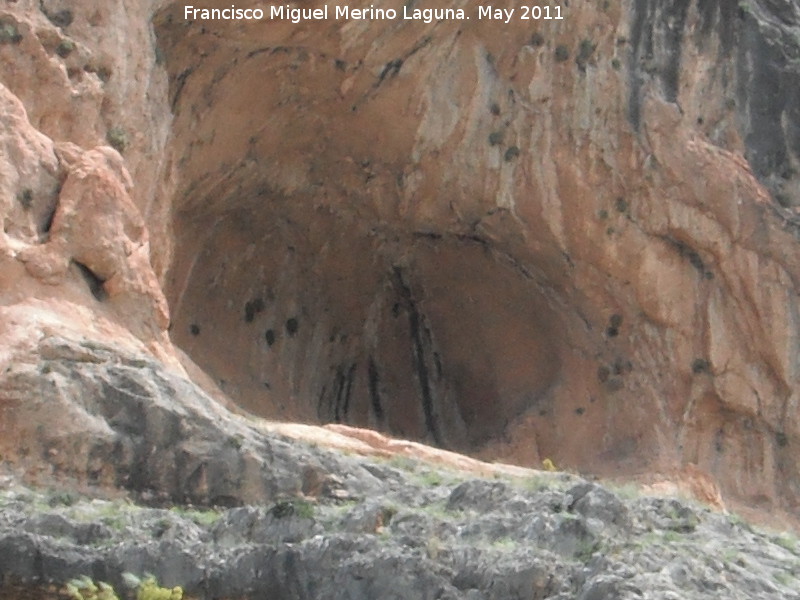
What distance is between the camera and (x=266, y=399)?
20.8m

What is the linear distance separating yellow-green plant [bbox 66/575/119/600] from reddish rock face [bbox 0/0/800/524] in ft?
32.2

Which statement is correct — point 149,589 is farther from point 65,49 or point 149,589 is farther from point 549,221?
point 549,221

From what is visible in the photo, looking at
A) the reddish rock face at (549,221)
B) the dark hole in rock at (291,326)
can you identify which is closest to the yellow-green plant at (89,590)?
the reddish rock face at (549,221)

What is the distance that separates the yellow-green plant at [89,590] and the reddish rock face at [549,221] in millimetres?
9804

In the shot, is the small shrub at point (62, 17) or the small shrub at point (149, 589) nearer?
the small shrub at point (149, 589)

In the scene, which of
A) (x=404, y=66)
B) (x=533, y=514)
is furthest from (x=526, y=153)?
(x=533, y=514)

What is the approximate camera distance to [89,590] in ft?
31.0

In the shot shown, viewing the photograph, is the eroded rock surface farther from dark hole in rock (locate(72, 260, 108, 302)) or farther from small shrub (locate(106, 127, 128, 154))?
small shrub (locate(106, 127, 128, 154))

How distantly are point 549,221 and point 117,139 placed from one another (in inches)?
311

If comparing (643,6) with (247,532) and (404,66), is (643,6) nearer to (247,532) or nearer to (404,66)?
(404,66)

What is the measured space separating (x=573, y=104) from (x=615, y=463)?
5.34 m

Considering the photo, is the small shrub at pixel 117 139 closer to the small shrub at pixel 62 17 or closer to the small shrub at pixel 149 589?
the small shrub at pixel 62 17

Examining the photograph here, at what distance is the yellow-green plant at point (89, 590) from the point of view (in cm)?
934

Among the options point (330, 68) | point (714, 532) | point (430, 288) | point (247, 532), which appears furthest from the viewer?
point (430, 288)
